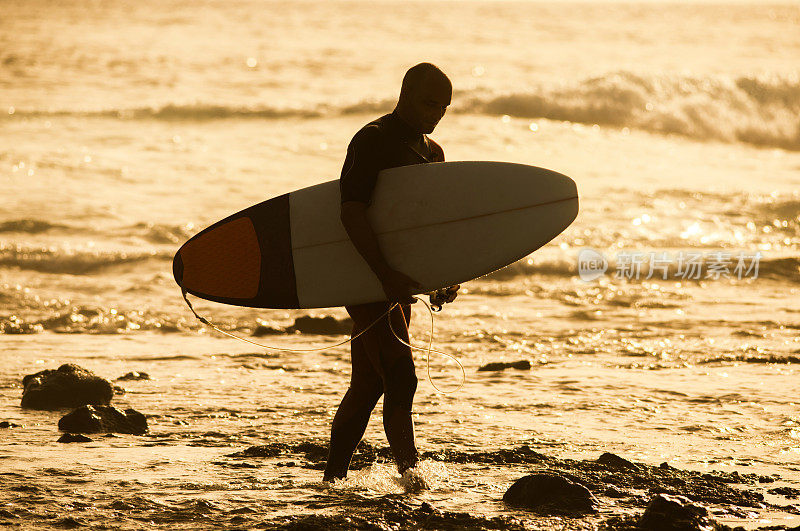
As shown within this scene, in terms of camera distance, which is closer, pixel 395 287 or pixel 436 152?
pixel 395 287

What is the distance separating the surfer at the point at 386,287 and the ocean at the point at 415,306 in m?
0.21

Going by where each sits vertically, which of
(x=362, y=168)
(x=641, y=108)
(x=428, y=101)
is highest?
(x=641, y=108)

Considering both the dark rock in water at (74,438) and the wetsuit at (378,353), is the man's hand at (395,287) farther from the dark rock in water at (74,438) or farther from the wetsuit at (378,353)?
the dark rock in water at (74,438)

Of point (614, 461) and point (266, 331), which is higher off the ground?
point (266, 331)

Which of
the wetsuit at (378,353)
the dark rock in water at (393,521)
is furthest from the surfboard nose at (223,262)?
the dark rock in water at (393,521)

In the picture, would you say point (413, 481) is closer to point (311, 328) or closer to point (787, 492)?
point (787, 492)

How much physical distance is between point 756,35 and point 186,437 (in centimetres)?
4332

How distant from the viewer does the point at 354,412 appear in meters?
3.85

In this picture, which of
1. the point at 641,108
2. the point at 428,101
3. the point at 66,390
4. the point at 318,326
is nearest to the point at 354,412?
the point at 428,101

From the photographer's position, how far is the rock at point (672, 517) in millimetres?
3188

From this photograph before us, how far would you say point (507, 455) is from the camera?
4.27 meters

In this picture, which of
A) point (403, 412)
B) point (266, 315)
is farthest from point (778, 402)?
point (266, 315)

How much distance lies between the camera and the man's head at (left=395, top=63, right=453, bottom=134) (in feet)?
11.7

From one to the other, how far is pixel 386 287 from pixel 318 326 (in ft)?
12.5
